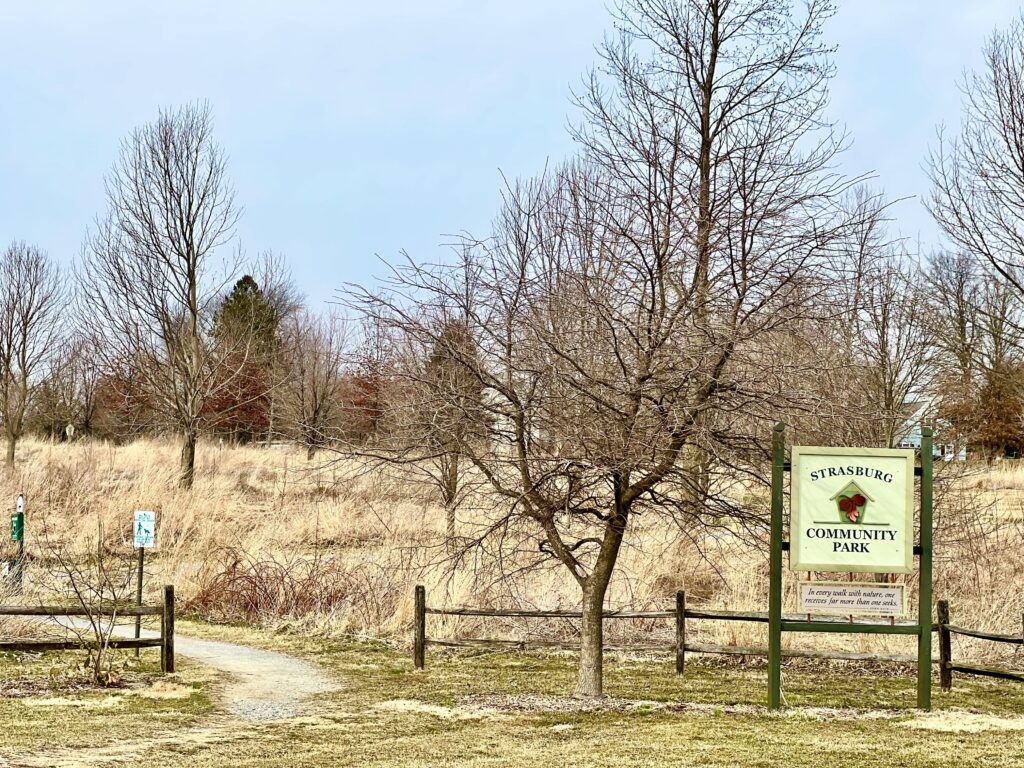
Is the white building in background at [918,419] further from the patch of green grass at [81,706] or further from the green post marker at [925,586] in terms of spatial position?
the patch of green grass at [81,706]

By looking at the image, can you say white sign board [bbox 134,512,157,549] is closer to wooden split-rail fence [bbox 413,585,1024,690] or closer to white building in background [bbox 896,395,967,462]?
wooden split-rail fence [bbox 413,585,1024,690]

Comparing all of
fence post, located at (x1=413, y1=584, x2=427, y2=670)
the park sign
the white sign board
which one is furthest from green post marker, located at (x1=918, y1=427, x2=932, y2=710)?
the white sign board

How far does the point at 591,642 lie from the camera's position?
12.0 m

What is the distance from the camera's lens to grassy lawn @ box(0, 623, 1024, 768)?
9156mm

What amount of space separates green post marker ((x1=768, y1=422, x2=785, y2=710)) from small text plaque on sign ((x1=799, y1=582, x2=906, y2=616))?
1.08 ft

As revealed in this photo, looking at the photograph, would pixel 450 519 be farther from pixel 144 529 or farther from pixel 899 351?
pixel 899 351

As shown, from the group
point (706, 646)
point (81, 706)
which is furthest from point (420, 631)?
point (81, 706)

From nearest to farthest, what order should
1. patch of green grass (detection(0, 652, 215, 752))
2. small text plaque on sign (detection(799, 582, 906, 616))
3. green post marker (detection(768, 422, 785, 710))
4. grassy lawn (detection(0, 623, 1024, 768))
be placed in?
grassy lawn (detection(0, 623, 1024, 768))
patch of green grass (detection(0, 652, 215, 752))
green post marker (detection(768, 422, 785, 710))
small text plaque on sign (detection(799, 582, 906, 616))

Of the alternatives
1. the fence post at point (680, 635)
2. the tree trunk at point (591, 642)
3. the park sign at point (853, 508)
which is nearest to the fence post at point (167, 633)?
the tree trunk at point (591, 642)

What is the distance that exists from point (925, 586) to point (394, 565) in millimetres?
9592

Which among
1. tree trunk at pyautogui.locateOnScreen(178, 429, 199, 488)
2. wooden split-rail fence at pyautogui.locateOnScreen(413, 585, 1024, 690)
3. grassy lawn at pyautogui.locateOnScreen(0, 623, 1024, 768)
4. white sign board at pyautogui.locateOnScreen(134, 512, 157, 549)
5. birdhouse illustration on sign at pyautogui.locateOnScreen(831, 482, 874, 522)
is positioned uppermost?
tree trunk at pyautogui.locateOnScreen(178, 429, 199, 488)

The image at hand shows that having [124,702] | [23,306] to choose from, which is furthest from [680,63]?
[23,306]

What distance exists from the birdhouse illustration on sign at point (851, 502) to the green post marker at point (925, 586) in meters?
0.54

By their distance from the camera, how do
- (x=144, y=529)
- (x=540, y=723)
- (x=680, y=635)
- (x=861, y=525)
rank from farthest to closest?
(x=144, y=529) < (x=680, y=635) < (x=861, y=525) < (x=540, y=723)
